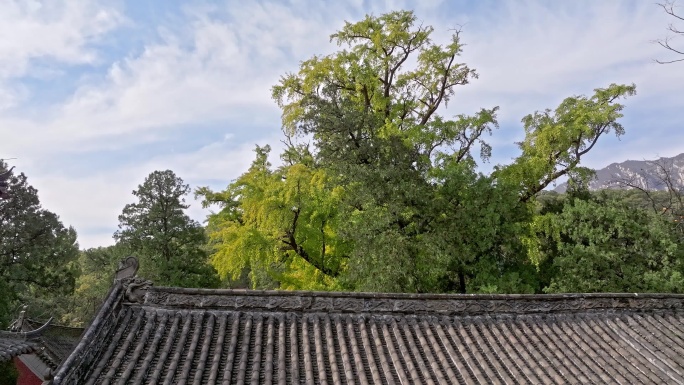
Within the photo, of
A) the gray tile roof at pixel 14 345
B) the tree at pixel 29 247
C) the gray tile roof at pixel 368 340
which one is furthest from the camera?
the tree at pixel 29 247

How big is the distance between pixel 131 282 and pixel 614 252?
51.7ft

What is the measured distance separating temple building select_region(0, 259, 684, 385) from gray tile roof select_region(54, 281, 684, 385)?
18mm

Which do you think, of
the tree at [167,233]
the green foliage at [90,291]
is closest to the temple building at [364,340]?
the tree at [167,233]

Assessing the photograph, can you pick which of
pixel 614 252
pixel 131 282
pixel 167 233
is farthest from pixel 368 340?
pixel 167 233

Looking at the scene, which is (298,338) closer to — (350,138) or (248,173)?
(350,138)

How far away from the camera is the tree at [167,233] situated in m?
25.6

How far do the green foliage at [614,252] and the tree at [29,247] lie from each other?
23.1 meters

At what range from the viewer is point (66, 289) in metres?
25.2

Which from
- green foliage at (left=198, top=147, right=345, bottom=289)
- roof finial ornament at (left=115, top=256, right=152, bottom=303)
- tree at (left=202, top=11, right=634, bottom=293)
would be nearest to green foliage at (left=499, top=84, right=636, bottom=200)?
tree at (left=202, top=11, right=634, bottom=293)

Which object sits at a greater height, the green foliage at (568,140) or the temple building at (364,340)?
the green foliage at (568,140)

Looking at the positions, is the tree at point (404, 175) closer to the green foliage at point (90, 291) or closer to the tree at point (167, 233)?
the tree at point (167, 233)

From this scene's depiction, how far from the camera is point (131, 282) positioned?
24.6 ft

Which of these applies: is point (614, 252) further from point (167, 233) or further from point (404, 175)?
point (167, 233)

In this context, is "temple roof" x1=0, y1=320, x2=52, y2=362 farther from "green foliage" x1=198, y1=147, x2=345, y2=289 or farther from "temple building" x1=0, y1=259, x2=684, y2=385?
"green foliage" x1=198, y1=147, x2=345, y2=289
